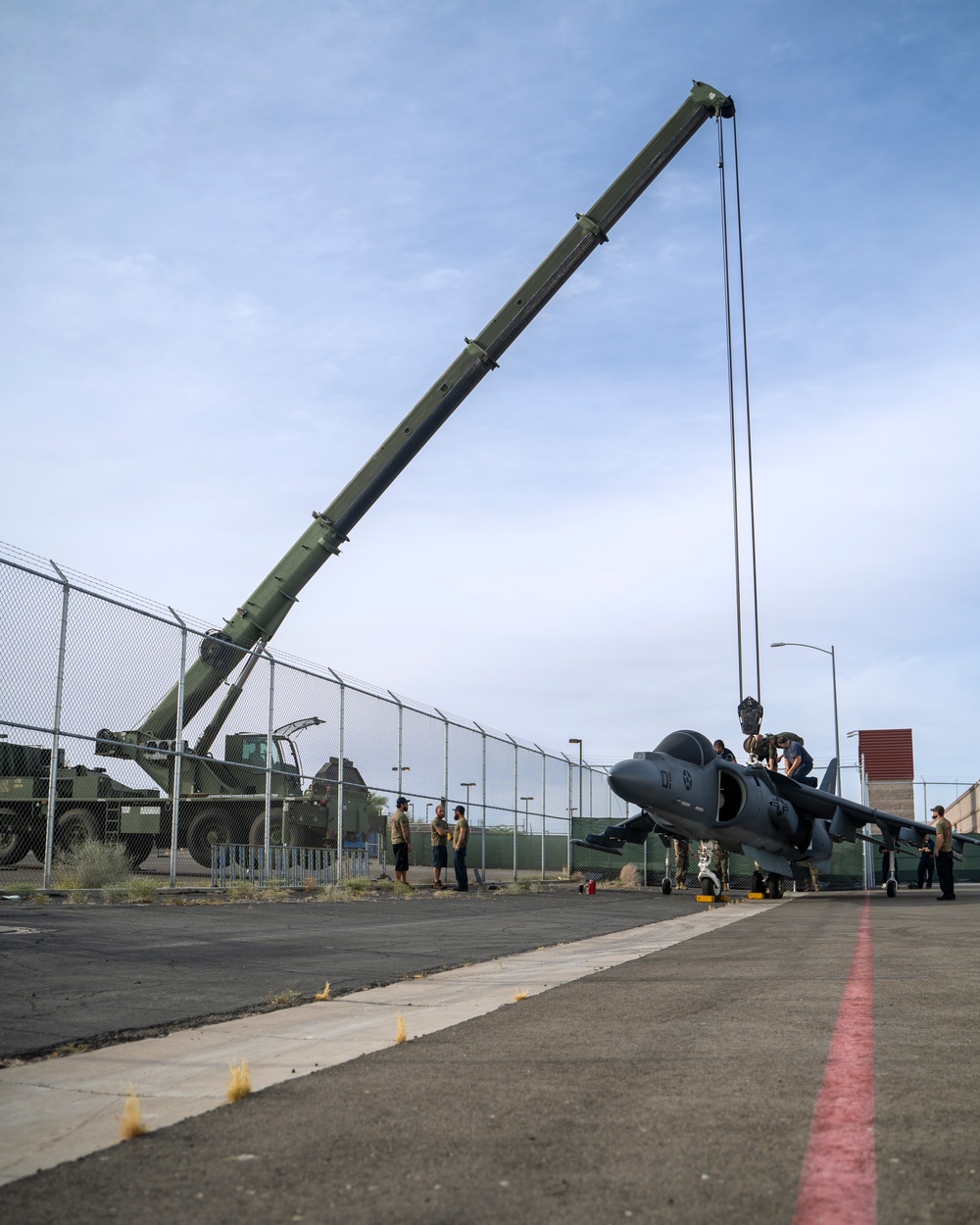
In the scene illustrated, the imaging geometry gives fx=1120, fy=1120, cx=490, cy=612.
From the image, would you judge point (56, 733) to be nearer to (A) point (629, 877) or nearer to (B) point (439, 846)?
(B) point (439, 846)

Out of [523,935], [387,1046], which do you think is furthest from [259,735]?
[387,1046]

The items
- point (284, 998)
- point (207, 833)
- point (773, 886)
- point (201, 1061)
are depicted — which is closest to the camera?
point (201, 1061)

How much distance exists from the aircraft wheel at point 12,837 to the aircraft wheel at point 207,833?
3.26 m

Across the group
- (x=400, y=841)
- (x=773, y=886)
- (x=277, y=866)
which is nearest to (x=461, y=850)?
(x=400, y=841)

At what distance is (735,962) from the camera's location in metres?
8.20

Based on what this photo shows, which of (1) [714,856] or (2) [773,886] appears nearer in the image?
(1) [714,856]

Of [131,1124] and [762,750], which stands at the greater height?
[762,750]

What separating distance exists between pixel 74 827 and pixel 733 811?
11193 mm

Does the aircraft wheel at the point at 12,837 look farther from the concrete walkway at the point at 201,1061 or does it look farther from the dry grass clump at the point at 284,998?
the dry grass clump at the point at 284,998

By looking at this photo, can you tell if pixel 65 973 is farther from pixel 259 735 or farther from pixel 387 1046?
pixel 259 735

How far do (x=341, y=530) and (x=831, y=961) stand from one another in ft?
48.6

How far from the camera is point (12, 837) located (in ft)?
52.9

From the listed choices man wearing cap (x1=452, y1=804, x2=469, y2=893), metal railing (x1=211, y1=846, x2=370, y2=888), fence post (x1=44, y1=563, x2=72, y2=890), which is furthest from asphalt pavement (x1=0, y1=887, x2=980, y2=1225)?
man wearing cap (x1=452, y1=804, x2=469, y2=893)

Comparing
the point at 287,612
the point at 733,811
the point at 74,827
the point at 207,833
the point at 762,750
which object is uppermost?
the point at 287,612
